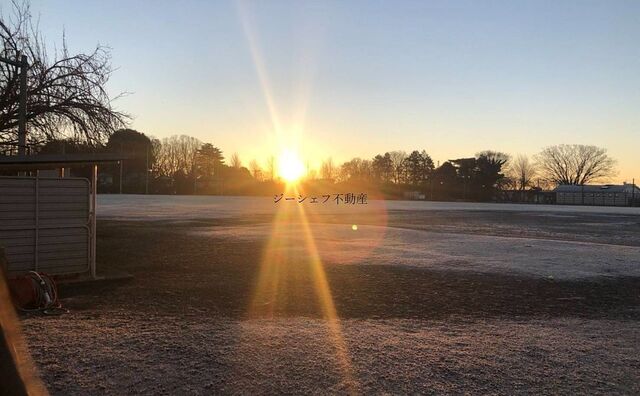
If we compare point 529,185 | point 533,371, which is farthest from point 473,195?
point 533,371

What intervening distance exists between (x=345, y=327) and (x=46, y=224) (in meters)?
6.30

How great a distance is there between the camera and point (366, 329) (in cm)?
643

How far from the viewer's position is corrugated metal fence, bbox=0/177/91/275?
356 inches

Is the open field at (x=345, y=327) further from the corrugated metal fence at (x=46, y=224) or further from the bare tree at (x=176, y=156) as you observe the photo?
the bare tree at (x=176, y=156)

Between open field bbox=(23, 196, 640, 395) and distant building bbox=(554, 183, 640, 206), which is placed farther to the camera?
distant building bbox=(554, 183, 640, 206)

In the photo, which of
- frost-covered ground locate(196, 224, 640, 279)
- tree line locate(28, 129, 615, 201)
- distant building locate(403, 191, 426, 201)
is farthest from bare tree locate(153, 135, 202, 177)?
frost-covered ground locate(196, 224, 640, 279)

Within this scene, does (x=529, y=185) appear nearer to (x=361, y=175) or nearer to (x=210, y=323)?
(x=361, y=175)

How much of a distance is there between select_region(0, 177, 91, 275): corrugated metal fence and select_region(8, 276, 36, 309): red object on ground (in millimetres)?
1848

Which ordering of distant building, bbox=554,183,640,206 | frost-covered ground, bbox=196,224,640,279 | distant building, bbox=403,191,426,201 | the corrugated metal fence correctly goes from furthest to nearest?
distant building, bbox=403,191,426,201 < distant building, bbox=554,183,640,206 < frost-covered ground, bbox=196,224,640,279 < the corrugated metal fence

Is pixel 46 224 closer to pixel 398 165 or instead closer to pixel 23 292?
pixel 23 292

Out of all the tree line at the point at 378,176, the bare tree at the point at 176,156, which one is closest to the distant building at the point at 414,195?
the tree line at the point at 378,176

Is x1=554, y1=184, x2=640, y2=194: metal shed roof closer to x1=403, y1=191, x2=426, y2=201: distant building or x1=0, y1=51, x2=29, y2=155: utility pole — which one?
x1=403, y1=191, x2=426, y2=201: distant building

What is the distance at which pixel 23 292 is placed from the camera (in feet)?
23.7

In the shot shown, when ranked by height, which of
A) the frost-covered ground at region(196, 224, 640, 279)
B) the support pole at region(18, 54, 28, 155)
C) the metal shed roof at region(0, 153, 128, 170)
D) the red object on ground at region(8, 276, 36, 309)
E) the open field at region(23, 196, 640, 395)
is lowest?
the open field at region(23, 196, 640, 395)
